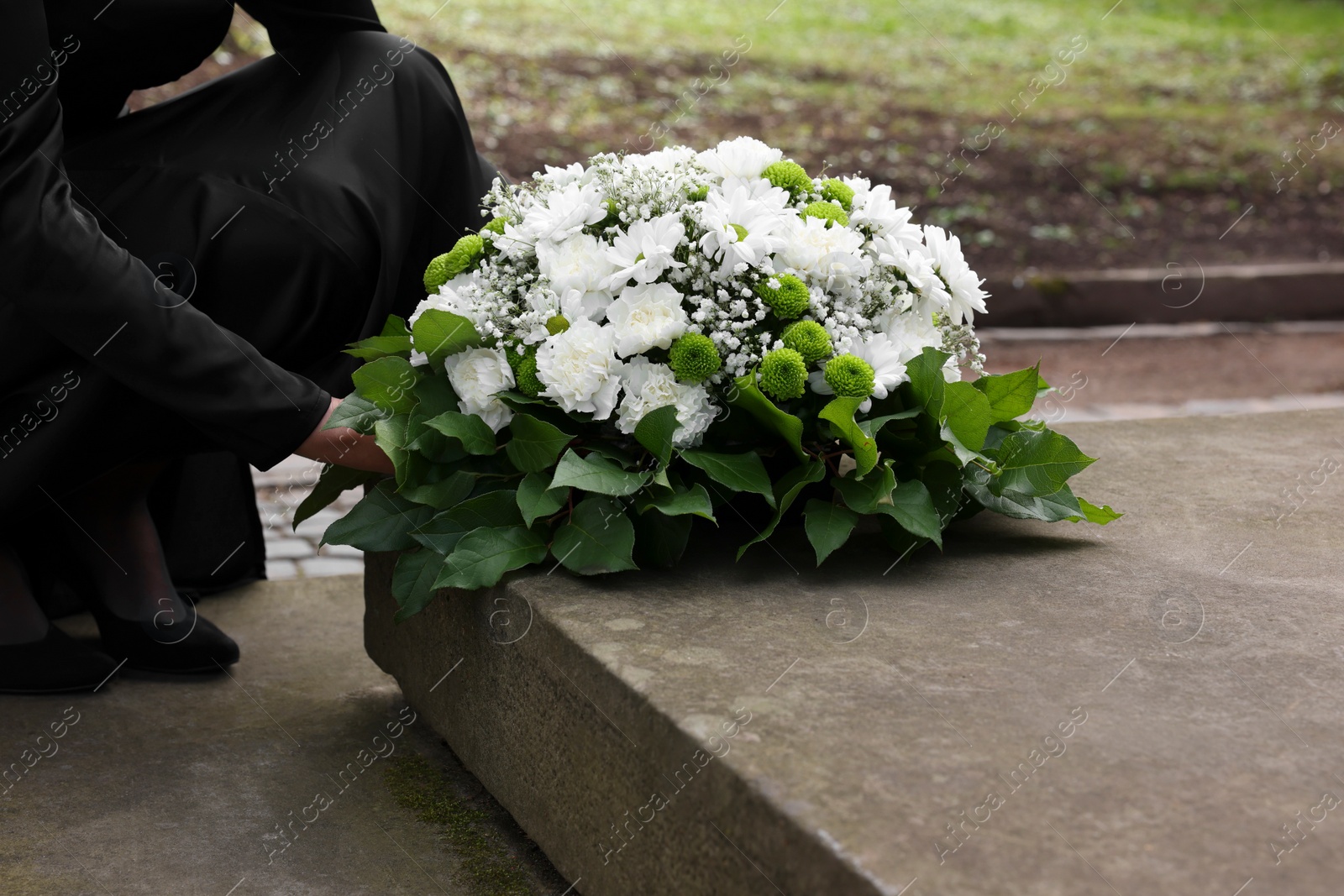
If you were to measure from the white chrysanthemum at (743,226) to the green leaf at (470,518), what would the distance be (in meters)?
0.48

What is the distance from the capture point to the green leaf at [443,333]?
2.00 meters

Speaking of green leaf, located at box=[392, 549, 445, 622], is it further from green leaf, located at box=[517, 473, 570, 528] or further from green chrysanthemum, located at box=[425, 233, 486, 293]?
green chrysanthemum, located at box=[425, 233, 486, 293]

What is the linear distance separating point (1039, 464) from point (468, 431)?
2.94 ft

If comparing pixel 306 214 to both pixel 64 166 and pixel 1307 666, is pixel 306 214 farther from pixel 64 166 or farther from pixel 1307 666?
pixel 1307 666

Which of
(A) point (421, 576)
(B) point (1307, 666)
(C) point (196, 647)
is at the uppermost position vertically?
(B) point (1307, 666)

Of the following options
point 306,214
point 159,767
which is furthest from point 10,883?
point 306,214

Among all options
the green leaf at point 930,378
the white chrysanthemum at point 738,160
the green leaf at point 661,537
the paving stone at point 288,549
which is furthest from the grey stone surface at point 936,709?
the paving stone at point 288,549

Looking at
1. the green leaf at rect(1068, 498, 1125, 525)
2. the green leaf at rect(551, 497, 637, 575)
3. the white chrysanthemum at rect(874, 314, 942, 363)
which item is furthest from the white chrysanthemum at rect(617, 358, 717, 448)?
the green leaf at rect(1068, 498, 1125, 525)

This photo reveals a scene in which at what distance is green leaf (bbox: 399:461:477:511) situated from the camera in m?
1.97

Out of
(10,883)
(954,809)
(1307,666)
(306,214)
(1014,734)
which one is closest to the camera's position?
(954,809)

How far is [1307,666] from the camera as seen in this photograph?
64.4 inches

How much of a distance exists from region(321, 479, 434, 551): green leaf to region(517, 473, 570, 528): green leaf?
0.21 meters

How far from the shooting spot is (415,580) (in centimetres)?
194

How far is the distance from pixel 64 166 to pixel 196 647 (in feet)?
3.14
